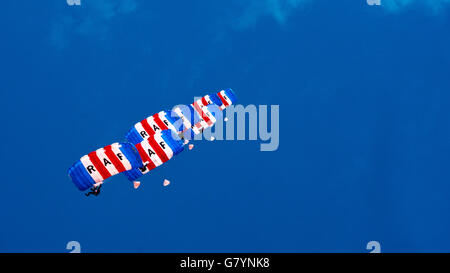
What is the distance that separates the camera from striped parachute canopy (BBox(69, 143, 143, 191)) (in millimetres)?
19219

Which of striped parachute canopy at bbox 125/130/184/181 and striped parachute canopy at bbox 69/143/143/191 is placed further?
striped parachute canopy at bbox 125/130/184/181

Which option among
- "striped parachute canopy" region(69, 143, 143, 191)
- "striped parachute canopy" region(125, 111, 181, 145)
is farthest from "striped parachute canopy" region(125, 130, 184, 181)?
"striped parachute canopy" region(125, 111, 181, 145)

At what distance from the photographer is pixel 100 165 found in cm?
1925

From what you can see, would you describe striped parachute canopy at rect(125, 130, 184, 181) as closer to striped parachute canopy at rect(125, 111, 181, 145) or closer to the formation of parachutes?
the formation of parachutes

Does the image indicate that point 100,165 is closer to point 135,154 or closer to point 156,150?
point 135,154

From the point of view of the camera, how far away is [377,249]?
102ft

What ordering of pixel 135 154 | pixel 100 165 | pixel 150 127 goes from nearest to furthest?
1. pixel 100 165
2. pixel 135 154
3. pixel 150 127

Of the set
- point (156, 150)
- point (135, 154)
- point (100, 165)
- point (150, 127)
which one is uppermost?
point (150, 127)

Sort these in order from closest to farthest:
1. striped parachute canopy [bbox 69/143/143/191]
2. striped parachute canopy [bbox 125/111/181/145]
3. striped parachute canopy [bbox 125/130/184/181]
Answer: striped parachute canopy [bbox 69/143/143/191] → striped parachute canopy [bbox 125/130/184/181] → striped parachute canopy [bbox 125/111/181/145]

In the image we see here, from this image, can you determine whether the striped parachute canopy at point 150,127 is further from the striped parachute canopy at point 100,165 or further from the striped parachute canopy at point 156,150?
the striped parachute canopy at point 100,165

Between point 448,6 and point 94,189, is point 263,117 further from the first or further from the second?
point 448,6

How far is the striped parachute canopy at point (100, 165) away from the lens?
1922cm

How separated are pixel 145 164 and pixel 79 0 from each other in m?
18.3

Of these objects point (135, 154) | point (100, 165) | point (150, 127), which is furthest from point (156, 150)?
point (150, 127)
